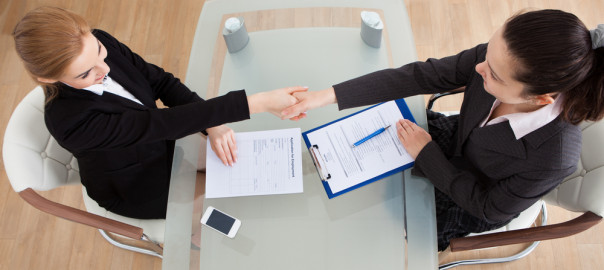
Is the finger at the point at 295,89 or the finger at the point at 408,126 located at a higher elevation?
the finger at the point at 408,126

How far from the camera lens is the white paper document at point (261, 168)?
1.37 m

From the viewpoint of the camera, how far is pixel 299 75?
1.57 m

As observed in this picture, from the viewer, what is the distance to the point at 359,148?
4.52 feet

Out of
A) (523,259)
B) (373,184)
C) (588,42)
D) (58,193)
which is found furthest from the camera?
(58,193)

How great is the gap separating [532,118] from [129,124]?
1.17 metres

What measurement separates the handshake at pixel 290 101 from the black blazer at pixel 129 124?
0.27 feet

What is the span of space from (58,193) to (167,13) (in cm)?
130

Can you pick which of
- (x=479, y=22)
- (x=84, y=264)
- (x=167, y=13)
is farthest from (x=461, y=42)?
(x=84, y=264)

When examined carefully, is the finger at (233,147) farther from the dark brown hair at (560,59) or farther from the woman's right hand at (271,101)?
the dark brown hair at (560,59)

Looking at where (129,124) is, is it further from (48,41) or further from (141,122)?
(48,41)

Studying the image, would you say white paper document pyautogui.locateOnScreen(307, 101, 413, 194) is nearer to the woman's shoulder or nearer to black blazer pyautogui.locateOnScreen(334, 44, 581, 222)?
black blazer pyautogui.locateOnScreen(334, 44, 581, 222)

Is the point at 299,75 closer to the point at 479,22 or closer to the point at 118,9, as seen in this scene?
the point at 479,22

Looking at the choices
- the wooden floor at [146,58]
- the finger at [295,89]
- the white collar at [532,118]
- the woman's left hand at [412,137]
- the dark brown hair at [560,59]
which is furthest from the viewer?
the wooden floor at [146,58]

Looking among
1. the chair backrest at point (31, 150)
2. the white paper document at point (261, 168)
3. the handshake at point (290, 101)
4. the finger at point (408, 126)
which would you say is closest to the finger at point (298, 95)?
the handshake at point (290, 101)
